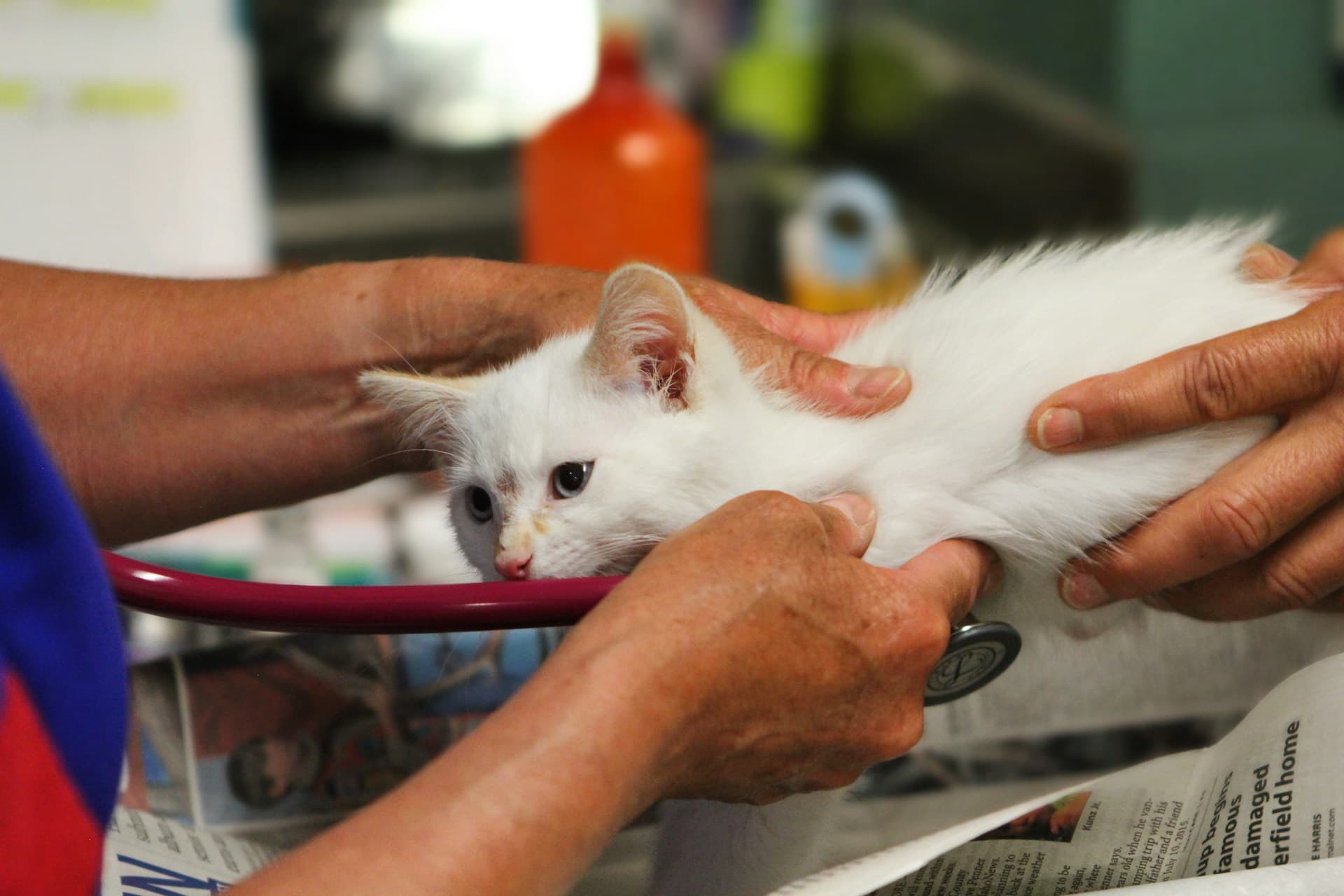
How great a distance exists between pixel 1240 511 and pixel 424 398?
1.79 ft

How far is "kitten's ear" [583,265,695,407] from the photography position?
74 centimetres

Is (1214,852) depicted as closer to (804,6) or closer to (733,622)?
(733,622)

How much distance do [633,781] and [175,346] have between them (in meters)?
0.57

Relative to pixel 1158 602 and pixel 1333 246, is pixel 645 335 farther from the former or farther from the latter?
pixel 1333 246

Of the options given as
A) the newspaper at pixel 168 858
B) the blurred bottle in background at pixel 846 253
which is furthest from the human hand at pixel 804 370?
the blurred bottle in background at pixel 846 253

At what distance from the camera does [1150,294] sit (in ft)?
2.83

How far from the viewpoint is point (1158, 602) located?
90 centimetres

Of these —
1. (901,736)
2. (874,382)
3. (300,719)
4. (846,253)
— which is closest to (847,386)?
(874,382)

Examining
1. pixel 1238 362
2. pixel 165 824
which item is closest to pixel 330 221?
pixel 165 824

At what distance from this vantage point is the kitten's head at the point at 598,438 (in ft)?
2.53

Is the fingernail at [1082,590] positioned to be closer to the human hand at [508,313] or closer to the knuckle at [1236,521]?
the knuckle at [1236,521]

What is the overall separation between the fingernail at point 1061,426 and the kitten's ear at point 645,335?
23cm

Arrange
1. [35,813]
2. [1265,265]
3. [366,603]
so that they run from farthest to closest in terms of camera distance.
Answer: [1265,265]
[366,603]
[35,813]

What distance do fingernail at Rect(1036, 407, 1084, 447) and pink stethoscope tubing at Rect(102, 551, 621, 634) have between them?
306 mm
